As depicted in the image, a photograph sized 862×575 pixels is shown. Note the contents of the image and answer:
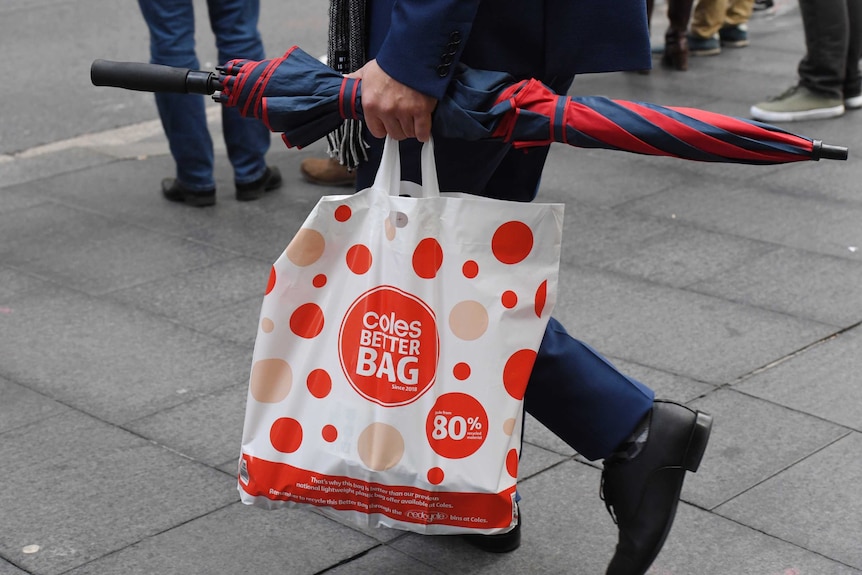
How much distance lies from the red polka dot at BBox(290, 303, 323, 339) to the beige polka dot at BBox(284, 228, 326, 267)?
91 millimetres

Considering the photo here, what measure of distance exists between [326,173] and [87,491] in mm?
2911

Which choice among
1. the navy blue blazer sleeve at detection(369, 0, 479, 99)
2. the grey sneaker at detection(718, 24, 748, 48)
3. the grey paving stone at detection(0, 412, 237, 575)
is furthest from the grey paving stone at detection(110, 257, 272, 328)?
the grey sneaker at detection(718, 24, 748, 48)

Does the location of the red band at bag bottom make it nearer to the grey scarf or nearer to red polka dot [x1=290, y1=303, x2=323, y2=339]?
red polka dot [x1=290, y1=303, x2=323, y2=339]

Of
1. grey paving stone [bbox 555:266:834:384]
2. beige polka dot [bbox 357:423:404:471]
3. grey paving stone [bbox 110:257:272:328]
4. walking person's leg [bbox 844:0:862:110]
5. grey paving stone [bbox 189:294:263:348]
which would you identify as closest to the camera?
beige polka dot [bbox 357:423:404:471]

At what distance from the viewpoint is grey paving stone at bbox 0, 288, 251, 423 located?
372cm

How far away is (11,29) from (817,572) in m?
8.96

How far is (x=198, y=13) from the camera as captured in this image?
10844 mm

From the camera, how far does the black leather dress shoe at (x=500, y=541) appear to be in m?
2.87

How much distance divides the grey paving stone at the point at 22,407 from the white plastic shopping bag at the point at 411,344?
140cm

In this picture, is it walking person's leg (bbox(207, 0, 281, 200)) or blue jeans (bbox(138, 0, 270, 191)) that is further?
walking person's leg (bbox(207, 0, 281, 200))

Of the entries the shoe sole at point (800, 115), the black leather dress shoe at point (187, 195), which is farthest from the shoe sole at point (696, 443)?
the shoe sole at point (800, 115)

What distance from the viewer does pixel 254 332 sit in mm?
4195

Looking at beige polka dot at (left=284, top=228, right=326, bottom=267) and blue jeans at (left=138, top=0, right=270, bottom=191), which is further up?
beige polka dot at (left=284, top=228, right=326, bottom=267)

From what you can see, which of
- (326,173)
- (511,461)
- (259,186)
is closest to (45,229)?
(259,186)
